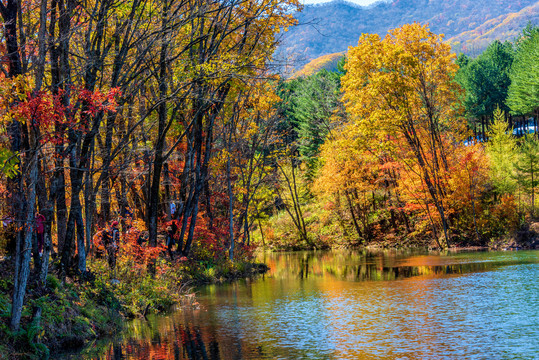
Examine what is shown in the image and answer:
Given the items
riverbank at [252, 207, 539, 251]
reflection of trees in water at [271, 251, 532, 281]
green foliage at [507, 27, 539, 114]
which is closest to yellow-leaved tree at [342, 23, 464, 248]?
riverbank at [252, 207, 539, 251]

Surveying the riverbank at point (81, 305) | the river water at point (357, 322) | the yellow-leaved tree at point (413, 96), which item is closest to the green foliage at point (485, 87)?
the yellow-leaved tree at point (413, 96)

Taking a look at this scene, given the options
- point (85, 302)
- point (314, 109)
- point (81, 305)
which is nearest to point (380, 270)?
point (85, 302)

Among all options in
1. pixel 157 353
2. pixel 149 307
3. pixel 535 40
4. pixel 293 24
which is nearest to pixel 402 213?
pixel 535 40

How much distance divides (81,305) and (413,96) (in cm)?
2786

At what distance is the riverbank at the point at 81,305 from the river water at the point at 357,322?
481 mm

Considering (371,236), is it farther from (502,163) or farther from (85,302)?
(85,302)

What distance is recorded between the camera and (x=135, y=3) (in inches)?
530

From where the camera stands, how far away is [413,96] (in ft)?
116

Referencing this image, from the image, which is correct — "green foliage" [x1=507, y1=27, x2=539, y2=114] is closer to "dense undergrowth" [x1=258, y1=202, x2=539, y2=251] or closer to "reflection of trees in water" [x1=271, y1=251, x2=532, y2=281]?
"dense undergrowth" [x1=258, y1=202, x2=539, y2=251]

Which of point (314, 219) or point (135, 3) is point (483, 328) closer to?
point (135, 3)

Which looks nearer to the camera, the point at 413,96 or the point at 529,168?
the point at 413,96

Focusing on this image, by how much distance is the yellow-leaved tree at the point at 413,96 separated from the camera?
34.5 m

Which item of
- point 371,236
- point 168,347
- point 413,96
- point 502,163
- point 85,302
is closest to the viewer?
point 168,347

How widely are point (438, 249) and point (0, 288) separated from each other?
97.2 feet
